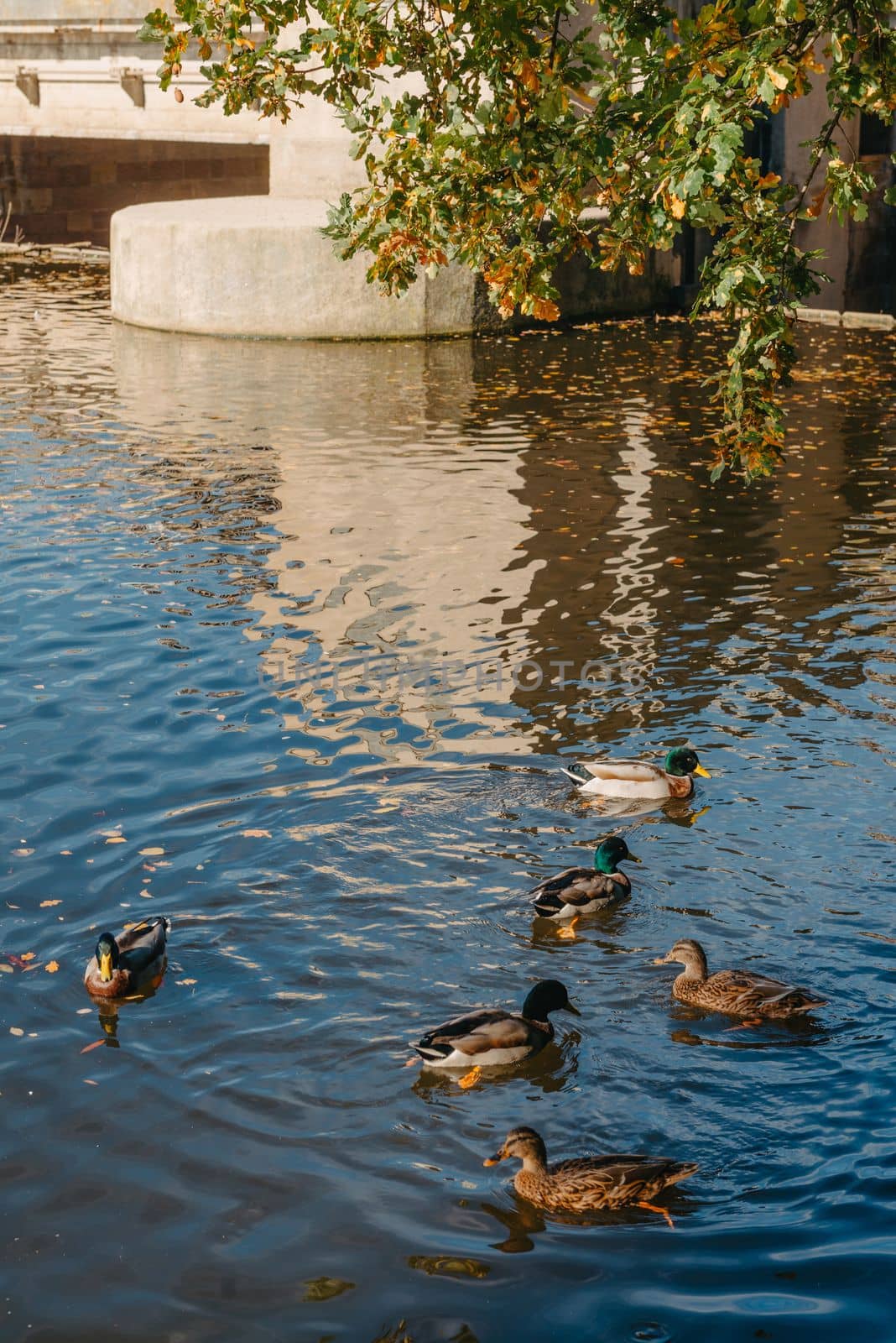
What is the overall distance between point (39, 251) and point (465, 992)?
40903 millimetres

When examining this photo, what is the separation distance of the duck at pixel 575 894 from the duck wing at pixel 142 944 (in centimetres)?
195

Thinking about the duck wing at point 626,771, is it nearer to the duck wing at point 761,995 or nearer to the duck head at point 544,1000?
the duck wing at point 761,995

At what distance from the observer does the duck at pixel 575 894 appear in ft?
28.2

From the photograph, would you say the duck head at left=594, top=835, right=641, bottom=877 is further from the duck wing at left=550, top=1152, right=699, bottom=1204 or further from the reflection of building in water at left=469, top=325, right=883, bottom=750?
the duck wing at left=550, top=1152, right=699, bottom=1204

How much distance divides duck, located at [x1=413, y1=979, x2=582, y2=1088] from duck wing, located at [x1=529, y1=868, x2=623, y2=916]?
1126mm

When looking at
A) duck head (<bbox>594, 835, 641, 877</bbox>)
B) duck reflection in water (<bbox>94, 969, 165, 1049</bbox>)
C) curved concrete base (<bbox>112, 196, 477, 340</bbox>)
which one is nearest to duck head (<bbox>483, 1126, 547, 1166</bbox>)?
duck reflection in water (<bbox>94, 969, 165, 1049</bbox>)

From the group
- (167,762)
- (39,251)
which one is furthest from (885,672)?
(39,251)

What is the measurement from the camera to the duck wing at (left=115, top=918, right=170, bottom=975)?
26.0ft

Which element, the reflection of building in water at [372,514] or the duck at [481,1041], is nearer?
the duck at [481,1041]

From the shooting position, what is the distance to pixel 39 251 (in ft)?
148

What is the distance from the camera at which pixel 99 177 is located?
48031mm

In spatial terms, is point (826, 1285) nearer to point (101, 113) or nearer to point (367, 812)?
point (367, 812)

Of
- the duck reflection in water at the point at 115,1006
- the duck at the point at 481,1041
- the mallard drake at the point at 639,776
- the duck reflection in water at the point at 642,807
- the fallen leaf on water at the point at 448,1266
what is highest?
the mallard drake at the point at 639,776

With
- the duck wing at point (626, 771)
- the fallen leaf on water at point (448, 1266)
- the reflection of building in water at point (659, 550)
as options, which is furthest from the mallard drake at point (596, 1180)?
the reflection of building in water at point (659, 550)
